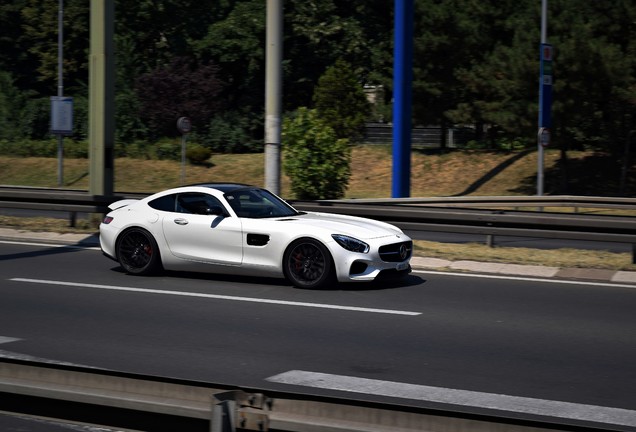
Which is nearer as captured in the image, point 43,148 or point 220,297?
point 220,297

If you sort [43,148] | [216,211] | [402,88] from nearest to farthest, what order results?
[216,211] < [402,88] < [43,148]

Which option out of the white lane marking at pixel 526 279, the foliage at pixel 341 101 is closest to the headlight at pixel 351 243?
the white lane marking at pixel 526 279

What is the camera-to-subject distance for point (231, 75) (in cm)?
5434

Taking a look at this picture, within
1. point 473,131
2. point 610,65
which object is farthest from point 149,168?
point 610,65

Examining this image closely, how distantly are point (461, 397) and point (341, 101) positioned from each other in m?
38.3

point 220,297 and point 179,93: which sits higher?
point 179,93

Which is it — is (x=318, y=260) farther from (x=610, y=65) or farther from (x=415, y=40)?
(x=415, y=40)

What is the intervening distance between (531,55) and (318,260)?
26.6 meters

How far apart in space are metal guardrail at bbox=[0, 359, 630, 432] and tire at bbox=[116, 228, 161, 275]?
8.99 meters

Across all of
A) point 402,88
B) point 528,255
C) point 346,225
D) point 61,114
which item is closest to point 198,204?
point 346,225

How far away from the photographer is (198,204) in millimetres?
13141

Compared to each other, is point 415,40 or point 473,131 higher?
point 415,40

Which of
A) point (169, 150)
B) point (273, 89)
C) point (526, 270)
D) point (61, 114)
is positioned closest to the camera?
point (526, 270)

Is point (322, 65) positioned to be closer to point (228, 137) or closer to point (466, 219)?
point (228, 137)
